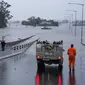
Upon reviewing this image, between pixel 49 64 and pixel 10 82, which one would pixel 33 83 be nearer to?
pixel 10 82

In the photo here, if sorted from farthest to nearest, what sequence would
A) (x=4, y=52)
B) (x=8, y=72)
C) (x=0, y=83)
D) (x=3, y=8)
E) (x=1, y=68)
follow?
(x=3, y=8) < (x=4, y=52) < (x=1, y=68) < (x=8, y=72) < (x=0, y=83)

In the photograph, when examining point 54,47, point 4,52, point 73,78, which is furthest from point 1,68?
point 4,52

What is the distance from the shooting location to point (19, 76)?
18.8m

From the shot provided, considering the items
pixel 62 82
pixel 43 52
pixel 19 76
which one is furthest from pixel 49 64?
pixel 62 82

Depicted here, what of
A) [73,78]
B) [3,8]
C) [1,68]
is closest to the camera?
[73,78]

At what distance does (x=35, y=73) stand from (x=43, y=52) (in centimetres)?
232

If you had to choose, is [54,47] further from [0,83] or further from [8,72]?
[0,83]

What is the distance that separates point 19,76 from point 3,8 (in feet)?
574

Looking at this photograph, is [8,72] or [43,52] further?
[43,52]

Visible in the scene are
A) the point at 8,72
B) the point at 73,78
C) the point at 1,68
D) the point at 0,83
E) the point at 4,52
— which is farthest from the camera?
the point at 4,52

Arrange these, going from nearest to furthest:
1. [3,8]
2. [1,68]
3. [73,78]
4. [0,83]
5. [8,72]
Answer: [0,83] → [73,78] → [8,72] → [1,68] → [3,8]

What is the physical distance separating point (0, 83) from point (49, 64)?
7942mm

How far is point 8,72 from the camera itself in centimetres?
2038

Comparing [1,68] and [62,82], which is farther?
[1,68]
